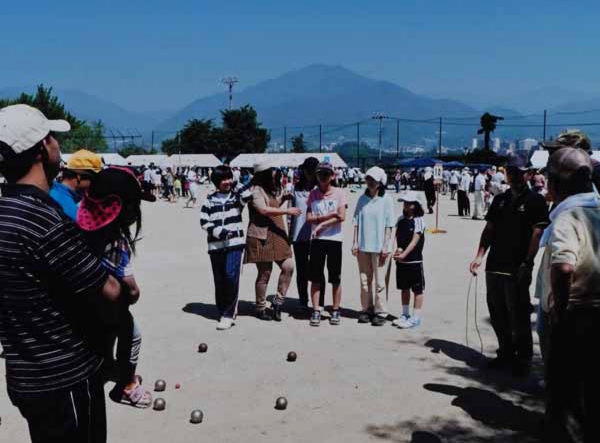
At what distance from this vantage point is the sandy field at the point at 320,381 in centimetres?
518

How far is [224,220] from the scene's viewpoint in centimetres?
820

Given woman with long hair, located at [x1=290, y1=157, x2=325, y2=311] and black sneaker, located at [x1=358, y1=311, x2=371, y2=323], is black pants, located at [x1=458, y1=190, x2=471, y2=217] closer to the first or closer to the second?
woman with long hair, located at [x1=290, y1=157, x2=325, y2=311]

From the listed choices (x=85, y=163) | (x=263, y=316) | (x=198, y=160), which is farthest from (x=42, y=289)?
(x=198, y=160)

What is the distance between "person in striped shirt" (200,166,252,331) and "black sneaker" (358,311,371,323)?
164cm

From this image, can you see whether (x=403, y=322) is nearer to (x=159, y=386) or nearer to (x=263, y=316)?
(x=263, y=316)

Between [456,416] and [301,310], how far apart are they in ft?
12.6

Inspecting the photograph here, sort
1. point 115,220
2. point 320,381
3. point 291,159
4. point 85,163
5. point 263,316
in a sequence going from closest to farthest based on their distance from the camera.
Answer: point 115,220
point 85,163
point 320,381
point 263,316
point 291,159

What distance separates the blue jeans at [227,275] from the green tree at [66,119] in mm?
63037

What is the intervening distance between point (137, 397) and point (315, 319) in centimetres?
317

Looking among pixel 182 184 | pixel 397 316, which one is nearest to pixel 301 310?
pixel 397 316

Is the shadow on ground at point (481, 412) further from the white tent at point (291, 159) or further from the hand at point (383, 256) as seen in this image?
the white tent at point (291, 159)

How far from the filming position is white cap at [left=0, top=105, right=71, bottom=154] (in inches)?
105

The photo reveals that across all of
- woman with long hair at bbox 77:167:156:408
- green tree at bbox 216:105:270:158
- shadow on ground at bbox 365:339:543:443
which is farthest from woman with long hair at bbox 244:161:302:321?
green tree at bbox 216:105:270:158

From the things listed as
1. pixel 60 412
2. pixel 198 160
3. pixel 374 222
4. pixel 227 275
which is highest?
pixel 198 160
